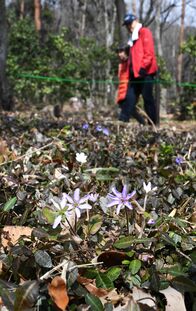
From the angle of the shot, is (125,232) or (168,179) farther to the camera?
(168,179)

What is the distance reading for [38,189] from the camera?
1805 mm

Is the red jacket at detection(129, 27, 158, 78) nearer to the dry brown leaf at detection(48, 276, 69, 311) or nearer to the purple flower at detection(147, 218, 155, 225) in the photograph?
the purple flower at detection(147, 218, 155, 225)

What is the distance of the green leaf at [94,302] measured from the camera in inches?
40.6

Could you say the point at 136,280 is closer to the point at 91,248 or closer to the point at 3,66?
the point at 91,248

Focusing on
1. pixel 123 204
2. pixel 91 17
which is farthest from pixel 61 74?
pixel 91 17

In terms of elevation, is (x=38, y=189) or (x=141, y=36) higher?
(x=141, y=36)

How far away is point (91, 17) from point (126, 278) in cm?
2917

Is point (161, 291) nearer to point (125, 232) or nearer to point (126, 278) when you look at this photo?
point (126, 278)

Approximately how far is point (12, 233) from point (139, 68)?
5650 millimetres

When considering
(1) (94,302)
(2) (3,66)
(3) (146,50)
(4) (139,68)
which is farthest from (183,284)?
(2) (3,66)

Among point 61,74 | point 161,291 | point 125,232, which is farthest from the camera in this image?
point 61,74

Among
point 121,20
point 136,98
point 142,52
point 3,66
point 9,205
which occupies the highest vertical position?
point 121,20

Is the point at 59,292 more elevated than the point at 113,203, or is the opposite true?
the point at 113,203

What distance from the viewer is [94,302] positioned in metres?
1.04
